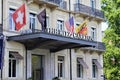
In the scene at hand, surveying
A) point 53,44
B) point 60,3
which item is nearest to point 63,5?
point 60,3

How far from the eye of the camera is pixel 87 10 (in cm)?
4003

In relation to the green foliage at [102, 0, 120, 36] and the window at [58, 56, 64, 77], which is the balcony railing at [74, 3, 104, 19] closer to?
the green foliage at [102, 0, 120, 36]

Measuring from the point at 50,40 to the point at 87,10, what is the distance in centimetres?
1066

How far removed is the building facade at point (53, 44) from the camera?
29.7 m

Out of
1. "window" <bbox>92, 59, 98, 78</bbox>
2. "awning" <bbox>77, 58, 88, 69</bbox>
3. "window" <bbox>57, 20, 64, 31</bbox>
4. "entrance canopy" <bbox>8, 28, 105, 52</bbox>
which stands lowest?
"window" <bbox>92, 59, 98, 78</bbox>

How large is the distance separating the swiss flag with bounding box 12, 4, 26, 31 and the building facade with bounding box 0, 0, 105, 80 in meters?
1.16

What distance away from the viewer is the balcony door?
33.1 meters

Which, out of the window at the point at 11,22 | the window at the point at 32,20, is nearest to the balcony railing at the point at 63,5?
the window at the point at 32,20

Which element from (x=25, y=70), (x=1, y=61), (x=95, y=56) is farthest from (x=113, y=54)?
(x=1, y=61)

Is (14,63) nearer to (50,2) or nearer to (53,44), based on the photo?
(53,44)

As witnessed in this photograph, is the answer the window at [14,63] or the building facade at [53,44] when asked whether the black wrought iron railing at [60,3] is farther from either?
the window at [14,63]

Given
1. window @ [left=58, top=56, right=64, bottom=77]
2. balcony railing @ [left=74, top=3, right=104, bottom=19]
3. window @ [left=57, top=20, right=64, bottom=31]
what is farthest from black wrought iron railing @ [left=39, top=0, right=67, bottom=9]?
window @ [left=58, top=56, right=64, bottom=77]

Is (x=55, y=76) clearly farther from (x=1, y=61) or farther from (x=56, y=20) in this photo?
(x=1, y=61)

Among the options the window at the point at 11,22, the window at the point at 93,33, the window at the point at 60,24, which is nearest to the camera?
the window at the point at 11,22
